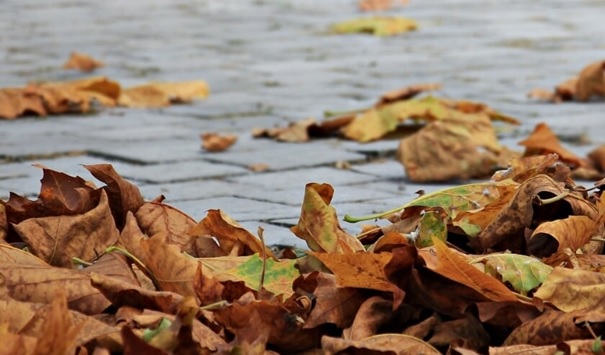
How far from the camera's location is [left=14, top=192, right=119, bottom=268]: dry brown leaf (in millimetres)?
1991

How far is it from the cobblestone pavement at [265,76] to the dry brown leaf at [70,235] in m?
0.64

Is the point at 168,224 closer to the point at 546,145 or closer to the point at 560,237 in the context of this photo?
the point at 560,237

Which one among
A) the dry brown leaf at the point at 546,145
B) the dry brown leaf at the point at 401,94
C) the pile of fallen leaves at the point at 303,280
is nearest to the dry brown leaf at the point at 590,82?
the dry brown leaf at the point at 401,94

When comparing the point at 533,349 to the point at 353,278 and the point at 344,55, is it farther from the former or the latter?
the point at 344,55

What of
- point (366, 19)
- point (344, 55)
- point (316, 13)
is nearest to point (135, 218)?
point (344, 55)

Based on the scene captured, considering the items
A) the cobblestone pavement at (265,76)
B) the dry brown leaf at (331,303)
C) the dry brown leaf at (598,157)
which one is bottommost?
the cobblestone pavement at (265,76)

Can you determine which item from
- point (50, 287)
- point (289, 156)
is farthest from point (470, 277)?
Answer: point (289, 156)

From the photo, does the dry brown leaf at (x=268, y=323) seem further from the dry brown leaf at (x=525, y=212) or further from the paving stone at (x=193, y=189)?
the paving stone at (x=193, y=189)

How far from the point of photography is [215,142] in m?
4.14

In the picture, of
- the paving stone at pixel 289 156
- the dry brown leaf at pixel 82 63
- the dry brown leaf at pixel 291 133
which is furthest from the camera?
the dry brown leaf at pixel 82 63

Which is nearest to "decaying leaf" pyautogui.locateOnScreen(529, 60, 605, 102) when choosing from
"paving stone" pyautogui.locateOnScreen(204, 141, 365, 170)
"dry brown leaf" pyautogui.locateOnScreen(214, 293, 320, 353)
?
"paving stone" pyautogui.locateOnScreen(204, 141, 365, 170)

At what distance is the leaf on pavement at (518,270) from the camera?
1.91 m

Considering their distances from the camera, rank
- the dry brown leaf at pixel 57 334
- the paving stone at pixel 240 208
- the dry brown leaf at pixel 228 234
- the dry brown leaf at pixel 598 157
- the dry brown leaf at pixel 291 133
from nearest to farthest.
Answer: the dry brown leaf at pixel 57 334 → the dry brown leaf at pixel 228 234 → the paving stone at pixel 240 208 → the dry brown leaf at pixel 598 157 → the dry brown leaf at pixel 291 133

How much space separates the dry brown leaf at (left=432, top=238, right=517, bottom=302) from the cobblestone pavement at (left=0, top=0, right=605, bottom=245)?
2.83 feet
